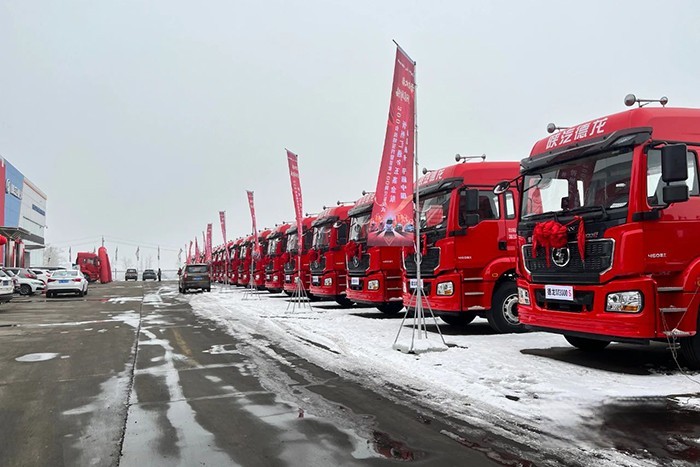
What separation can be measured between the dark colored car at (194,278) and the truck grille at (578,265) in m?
25.0

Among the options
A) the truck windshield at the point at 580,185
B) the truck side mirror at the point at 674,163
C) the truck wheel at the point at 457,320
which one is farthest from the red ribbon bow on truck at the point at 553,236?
the truck wheel at the point at 457,320

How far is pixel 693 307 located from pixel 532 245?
Answer: 2086mm

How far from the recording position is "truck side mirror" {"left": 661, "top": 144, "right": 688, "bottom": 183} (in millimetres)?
5703

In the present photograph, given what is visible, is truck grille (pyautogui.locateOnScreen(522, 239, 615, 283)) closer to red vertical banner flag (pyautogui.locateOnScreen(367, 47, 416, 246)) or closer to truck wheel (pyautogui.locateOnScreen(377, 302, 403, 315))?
red vertical banner flag (pyautogui.locateOnScreen(367, 47, 416, 246))

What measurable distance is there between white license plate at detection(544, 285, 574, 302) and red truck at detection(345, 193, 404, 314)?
17.8ft

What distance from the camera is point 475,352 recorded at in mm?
Result: 7848

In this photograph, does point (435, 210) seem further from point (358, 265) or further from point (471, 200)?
point (358, 265)

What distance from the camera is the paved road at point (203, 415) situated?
12.3ft

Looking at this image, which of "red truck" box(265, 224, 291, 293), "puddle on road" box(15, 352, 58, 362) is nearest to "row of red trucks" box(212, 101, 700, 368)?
"puddle on road" box(15, 352, 58, 362)

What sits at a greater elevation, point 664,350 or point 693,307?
point 693,307

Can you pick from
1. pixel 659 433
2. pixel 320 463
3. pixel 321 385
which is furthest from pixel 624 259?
pixel 320 463

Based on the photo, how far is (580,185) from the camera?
276 inches

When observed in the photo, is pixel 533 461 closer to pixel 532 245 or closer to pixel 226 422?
pixel 226 422

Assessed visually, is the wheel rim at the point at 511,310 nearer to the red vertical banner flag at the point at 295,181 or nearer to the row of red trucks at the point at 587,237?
the row of red trucks at the point at 587,237
